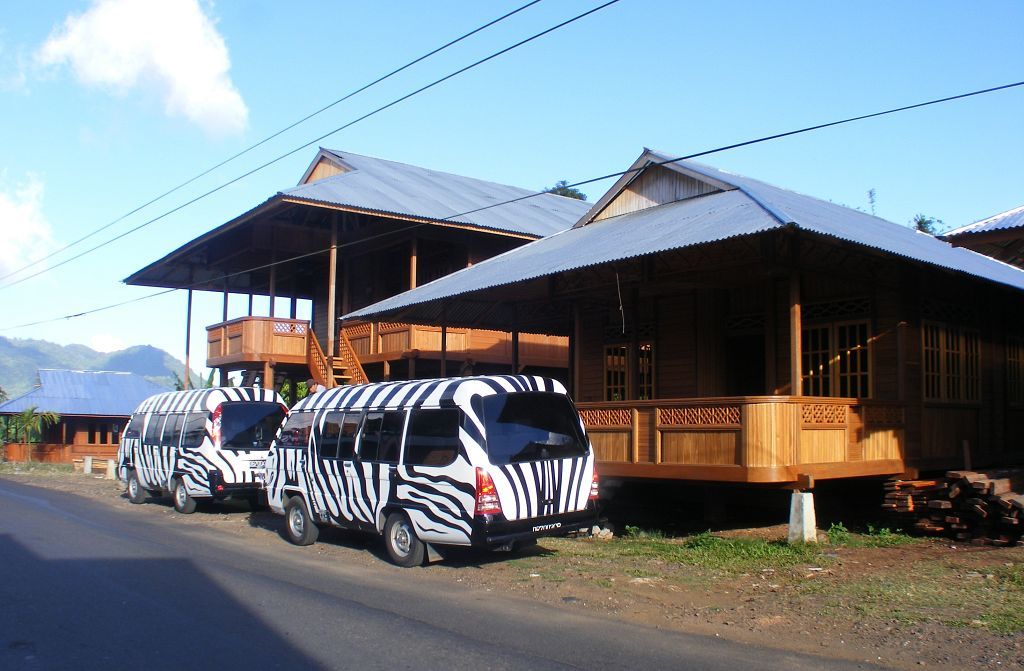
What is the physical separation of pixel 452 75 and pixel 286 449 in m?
6.52

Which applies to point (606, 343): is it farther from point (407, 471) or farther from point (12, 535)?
point (12, 535)

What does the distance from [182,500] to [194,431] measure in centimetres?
151

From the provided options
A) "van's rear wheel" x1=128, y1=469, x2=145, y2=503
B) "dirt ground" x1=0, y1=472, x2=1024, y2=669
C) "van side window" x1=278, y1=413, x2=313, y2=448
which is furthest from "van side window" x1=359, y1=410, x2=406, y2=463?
"van's rear wheel" x1=128, y1=469, x2=145, y2=503

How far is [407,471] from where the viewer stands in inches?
468

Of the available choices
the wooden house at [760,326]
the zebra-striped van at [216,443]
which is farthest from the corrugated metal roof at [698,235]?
the zebra-striped van at [216,443]

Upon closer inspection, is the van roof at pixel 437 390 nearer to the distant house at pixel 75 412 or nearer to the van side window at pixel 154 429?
the van side window at pixel 154 429

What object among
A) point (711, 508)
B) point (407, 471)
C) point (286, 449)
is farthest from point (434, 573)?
point (711, 508)

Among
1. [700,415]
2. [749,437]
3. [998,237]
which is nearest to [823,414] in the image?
[749,437]

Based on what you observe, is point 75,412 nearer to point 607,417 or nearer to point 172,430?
point 172,430

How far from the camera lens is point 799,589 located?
9.76 meters

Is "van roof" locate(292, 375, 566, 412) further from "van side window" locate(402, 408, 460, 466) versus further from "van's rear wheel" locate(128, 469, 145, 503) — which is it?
"van's rear wheel" locate(128, 469, 145, 503)

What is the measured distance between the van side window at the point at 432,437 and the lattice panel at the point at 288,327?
13975mm

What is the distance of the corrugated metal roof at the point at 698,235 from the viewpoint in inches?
511

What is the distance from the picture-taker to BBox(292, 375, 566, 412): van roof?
11.5 m
